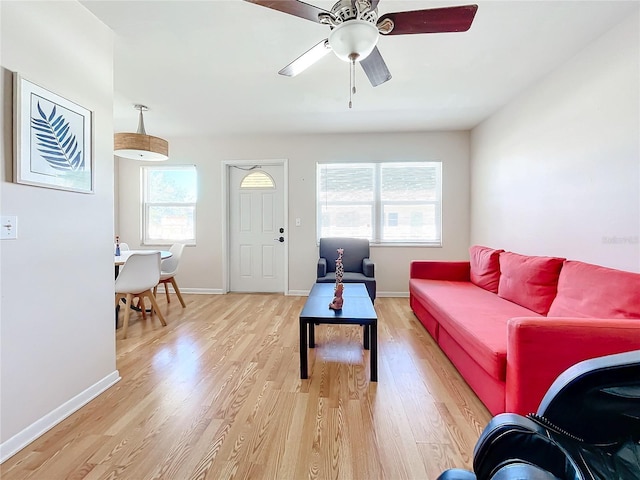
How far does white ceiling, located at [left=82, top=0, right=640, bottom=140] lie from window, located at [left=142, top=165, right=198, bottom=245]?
0.88 meters

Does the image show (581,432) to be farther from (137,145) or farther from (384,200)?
(384,200)

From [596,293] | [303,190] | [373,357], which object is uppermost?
[303,190]

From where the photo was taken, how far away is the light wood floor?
1243mm

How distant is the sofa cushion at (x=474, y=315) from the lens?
1510 mm

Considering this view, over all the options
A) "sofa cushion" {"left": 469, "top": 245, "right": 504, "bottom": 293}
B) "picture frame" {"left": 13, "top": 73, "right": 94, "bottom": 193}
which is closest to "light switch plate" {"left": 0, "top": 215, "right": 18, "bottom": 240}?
"picture frame" {"left": 13, "top": 73, "right": 94, "bottom": 193}

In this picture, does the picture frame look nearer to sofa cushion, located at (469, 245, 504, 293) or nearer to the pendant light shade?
the pendant light shade

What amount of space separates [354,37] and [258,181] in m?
3.24

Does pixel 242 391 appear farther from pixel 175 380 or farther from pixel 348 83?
pixel 348 83

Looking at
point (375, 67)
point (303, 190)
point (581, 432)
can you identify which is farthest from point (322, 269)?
point (581, 432)

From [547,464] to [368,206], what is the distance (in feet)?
12.4

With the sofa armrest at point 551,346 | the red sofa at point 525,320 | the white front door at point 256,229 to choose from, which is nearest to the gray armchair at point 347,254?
the white front door at point 256,229

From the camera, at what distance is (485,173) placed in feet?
12.0

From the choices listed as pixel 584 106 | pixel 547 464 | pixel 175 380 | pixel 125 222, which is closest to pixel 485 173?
pixel 584 106

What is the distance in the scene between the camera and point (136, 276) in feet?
9.04
